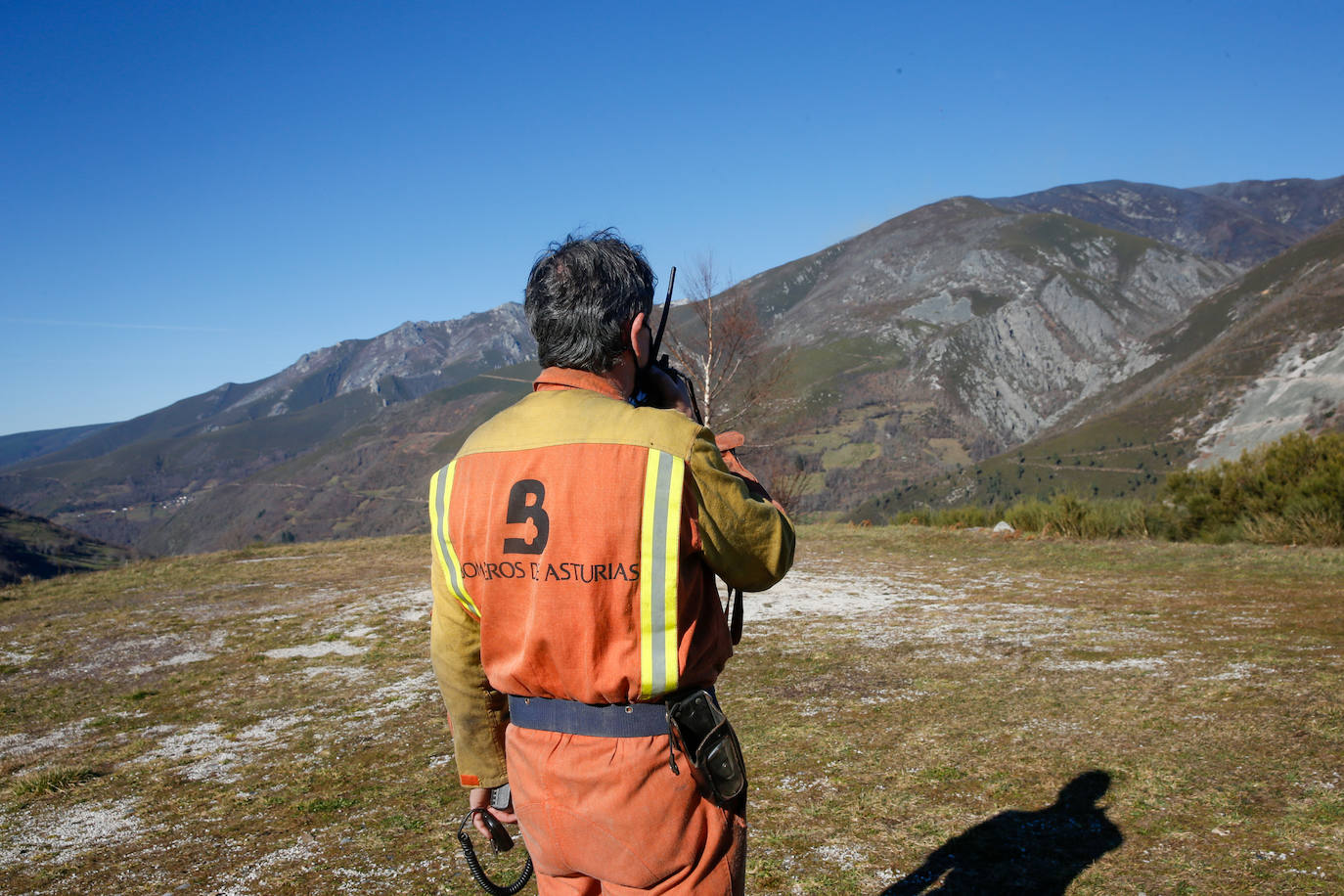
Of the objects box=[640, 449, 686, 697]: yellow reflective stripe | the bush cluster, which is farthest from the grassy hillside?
box=[640, 449, 686, 697]: yellow reflective stripe

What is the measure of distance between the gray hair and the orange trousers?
A: 2.79ft

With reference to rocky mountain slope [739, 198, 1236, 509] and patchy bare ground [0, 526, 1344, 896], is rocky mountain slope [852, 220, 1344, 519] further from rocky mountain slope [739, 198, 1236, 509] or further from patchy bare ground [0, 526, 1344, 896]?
patchy bare ground [0, 526, 1344, 896]

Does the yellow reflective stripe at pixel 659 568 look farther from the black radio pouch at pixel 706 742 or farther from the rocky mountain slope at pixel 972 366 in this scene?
the rocky mountain slope at pixel 972 366

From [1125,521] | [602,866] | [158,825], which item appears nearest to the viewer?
[602,866]

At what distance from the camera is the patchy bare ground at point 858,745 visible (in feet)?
10.9

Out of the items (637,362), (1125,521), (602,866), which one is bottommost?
(1125,521)

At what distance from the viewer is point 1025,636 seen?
22.5ft

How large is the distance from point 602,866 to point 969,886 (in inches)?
76.1

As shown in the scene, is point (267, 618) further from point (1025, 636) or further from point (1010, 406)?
point (1010, 406)

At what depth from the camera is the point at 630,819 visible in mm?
1710

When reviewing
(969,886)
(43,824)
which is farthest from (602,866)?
(43,824)

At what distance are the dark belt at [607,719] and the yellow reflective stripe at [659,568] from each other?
0.06 metres

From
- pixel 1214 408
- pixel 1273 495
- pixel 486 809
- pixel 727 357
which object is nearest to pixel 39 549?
pixel 727 357

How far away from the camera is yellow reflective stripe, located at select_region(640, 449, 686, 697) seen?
1.70 metres
